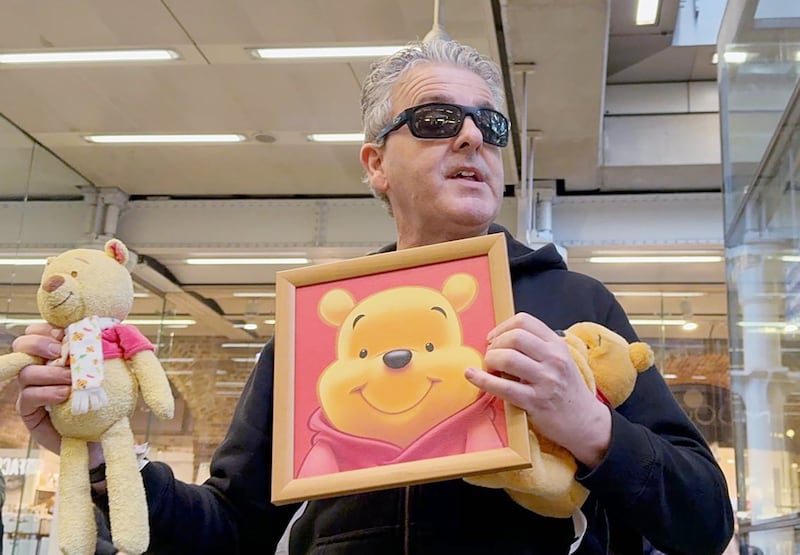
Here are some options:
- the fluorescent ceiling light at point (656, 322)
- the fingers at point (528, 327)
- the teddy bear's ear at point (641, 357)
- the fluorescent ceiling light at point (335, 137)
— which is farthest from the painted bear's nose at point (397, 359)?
the fluorescent ceiling light at point (656, 322)

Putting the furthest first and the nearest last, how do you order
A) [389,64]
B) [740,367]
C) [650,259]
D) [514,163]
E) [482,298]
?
[650,259] → [514,163] → [740,367] → [389,64] → [482,298]

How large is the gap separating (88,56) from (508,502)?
170 inches

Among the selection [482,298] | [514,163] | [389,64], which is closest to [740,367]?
[514,163]

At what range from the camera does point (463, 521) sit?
3.22 ft

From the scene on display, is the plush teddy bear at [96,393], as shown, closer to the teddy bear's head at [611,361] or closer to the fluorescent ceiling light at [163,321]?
the teddy bear's head at [611,361]

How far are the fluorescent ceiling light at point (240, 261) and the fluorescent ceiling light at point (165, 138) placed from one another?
5.18ft

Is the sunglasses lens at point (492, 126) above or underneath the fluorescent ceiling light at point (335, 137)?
underneath

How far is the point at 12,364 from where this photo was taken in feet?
3.19

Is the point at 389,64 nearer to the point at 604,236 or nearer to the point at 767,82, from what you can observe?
the point at 767,82

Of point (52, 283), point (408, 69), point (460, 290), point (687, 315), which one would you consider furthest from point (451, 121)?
point (687, 315)

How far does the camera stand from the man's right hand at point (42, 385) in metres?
0.97

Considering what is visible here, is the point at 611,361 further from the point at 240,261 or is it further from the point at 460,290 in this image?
the point at 240,261

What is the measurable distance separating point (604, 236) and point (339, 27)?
287cm

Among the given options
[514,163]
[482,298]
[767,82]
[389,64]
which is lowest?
[482,298]
